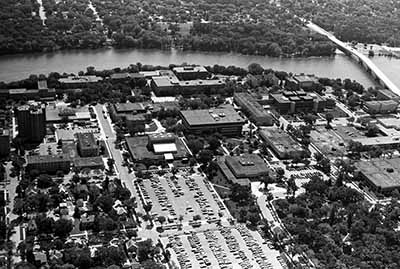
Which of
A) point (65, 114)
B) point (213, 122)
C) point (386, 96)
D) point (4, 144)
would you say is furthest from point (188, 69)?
point (4, 144)

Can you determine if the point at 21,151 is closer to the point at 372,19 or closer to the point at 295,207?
the point at 295,207

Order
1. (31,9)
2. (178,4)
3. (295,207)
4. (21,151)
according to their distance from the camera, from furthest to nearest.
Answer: (178,4)
(31,9)
(21,151)
(295,207)

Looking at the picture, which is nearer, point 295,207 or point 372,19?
point 295,207

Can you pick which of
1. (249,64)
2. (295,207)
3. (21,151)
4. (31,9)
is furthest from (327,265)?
(31,9)

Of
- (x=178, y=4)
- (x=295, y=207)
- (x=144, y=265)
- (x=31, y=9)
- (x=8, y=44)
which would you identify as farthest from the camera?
(x=178, y=4)

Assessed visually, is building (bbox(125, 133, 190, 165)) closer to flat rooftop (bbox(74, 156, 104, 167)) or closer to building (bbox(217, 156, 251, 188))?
flat rooftop (bbox(74, 156, 104, 167))

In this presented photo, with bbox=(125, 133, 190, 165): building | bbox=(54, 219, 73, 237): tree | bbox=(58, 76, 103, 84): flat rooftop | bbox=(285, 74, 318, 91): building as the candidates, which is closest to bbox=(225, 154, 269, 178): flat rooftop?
bbox=(125, 133, 190, 165): building
